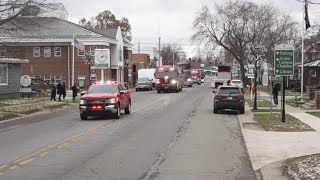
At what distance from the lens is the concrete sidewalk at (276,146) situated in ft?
43.9

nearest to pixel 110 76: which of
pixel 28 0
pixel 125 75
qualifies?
pixel 125 75

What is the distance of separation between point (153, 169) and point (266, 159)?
3283 mm

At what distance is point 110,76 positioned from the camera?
82.2 metres

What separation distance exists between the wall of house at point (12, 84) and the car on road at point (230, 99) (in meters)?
22.7

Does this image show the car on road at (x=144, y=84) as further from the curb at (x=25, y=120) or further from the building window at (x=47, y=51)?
the curb at (x=25, y=120)

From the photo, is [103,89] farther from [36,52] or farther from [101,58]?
[36,52]

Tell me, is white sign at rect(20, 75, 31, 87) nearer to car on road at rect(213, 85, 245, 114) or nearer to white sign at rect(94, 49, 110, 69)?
white sign at rect(94, 49, 110, 69)

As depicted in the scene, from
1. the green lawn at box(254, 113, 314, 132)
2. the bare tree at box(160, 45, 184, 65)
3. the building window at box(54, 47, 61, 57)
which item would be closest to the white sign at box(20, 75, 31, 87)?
the building window at box(54, 47, 61, 57)

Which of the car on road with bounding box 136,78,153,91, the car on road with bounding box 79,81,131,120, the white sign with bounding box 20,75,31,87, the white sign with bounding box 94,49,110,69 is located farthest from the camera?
the car on road with bounding box 136,78,153,91

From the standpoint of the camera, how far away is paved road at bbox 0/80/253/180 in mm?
11703

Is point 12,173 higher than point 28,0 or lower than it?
lower

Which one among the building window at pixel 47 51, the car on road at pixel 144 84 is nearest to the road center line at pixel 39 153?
the car on road at pixel 144 84

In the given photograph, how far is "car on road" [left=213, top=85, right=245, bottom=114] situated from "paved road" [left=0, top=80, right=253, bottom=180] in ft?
20.2

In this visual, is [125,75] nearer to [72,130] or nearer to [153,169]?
[72,130]
